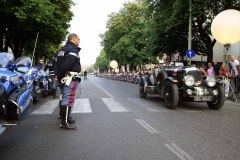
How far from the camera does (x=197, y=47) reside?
3712cm

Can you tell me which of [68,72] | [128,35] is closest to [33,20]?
[68,72]

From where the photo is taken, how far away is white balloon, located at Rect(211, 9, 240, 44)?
18.5 meters

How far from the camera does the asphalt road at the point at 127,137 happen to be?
19.9 feet

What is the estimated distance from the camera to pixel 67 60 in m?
8.31

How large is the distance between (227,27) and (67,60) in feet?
39.9

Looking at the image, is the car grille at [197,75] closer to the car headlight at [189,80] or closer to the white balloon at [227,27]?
the car headlight at [189,80]

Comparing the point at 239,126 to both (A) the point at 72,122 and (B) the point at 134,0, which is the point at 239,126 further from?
(B) the point at 134,0

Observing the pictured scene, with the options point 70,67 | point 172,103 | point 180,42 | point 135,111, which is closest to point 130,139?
point 70,67

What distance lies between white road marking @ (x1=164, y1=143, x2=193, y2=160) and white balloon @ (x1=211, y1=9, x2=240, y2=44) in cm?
1304

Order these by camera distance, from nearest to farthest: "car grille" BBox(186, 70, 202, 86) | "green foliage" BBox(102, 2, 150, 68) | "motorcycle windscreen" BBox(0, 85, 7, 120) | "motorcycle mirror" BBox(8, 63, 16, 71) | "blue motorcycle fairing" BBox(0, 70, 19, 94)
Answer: "motorcycle windscreen" BBox(0, 85, 7, 120) → "blue motorcycle fairing" BBox(0, 70, 19, 94) → "motorcycle mirror" BBox(8, 63, 16, 71) → "car grille" BBox(186, 70, 202, 86) → "green foliage" BBox(102, 2, 150, 68)

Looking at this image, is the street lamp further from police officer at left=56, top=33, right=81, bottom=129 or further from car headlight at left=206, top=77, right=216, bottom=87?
police officer at left=56, top=33, right=81, bottom=129

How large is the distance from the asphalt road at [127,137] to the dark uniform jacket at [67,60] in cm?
125

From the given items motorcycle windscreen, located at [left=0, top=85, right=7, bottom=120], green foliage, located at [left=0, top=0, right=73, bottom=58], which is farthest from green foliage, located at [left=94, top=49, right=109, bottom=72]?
motorcycle windscreen, located at [left=0, top=85, right=7, bottom=120]

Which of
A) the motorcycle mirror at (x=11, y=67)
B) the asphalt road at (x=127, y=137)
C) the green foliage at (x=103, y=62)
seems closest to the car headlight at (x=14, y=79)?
the motorcycle mirror at (x=11, y=67)
